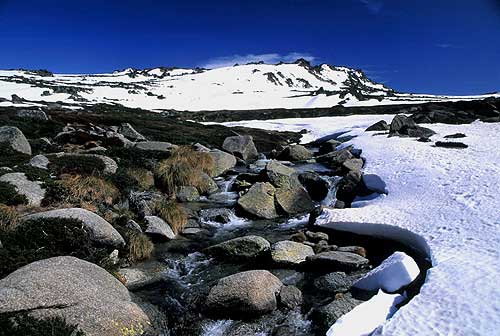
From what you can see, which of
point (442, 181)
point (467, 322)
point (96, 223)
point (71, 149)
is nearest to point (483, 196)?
point (442, 181)

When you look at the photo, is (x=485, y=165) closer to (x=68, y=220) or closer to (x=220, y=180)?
(x=220, y=180)

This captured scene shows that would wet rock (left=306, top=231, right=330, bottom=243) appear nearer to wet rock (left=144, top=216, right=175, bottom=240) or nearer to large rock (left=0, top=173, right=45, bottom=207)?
wet rock (left=144, top=216, right=175, bottom=240)

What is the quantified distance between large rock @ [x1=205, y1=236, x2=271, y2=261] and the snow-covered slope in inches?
105

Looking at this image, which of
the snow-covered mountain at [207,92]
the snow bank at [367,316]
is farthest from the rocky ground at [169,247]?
the snow-covered mountain at [207,92]

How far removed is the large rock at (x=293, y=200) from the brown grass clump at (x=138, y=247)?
6.07 metres

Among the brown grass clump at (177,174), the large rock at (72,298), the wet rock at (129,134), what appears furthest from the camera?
the wet rock at (129,134)

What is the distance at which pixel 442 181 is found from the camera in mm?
15141

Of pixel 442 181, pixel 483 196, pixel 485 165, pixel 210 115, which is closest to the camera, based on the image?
pixel 483 196

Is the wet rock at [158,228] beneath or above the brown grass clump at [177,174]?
beneath

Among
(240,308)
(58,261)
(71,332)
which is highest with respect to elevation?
(58,261)

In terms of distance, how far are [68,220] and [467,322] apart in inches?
354

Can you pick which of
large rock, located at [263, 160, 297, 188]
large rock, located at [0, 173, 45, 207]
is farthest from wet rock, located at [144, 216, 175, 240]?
large rock, located at [263, 160, 297, 188]

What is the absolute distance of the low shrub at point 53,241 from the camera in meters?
A: 9.73

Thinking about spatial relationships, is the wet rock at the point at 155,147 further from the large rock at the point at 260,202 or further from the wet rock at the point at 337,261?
the wet rock at the point at 337,261
